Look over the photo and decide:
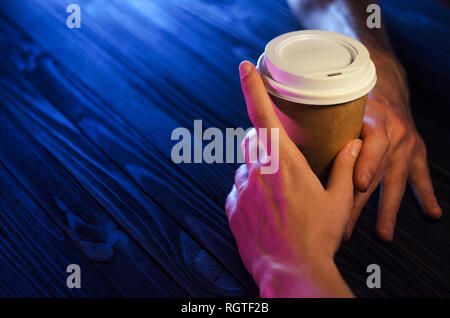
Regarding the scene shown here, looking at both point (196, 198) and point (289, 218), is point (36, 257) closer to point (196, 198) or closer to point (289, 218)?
point (196, 198)

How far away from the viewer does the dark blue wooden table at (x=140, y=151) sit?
29.9 inches

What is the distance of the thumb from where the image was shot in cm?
74

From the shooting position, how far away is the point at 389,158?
36.4 inches

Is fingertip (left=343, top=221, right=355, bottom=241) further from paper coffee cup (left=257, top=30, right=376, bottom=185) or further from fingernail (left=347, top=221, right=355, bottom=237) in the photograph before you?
paper coffee cup (left=257, top=30, right=376, bottom=185)

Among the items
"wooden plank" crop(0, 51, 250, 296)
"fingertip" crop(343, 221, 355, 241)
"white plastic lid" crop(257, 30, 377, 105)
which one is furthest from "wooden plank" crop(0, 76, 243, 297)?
"white plastic lid" crop(257, 30, 377, 105)

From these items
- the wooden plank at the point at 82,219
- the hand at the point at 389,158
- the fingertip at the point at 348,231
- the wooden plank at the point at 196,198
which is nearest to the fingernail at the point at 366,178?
the hand at the point at 389,158

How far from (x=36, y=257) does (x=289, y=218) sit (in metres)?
0.48

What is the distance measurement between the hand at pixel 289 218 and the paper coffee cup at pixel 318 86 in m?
0.02

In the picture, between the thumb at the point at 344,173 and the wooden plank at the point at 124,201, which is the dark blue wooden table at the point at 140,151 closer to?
the wooden plank at the point at 124,201

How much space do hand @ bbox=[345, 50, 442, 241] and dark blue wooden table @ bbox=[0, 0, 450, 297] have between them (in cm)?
3

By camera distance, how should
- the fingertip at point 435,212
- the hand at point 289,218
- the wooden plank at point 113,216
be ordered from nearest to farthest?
1. the hand at point 289,218
2. the wooden plank at point 113,216
3. the fingertip at point 435,212

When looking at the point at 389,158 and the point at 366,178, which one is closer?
the point at 366,178

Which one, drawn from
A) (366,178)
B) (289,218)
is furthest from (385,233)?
(289,218)

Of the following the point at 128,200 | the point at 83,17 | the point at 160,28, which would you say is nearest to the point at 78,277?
the point at 128,200
